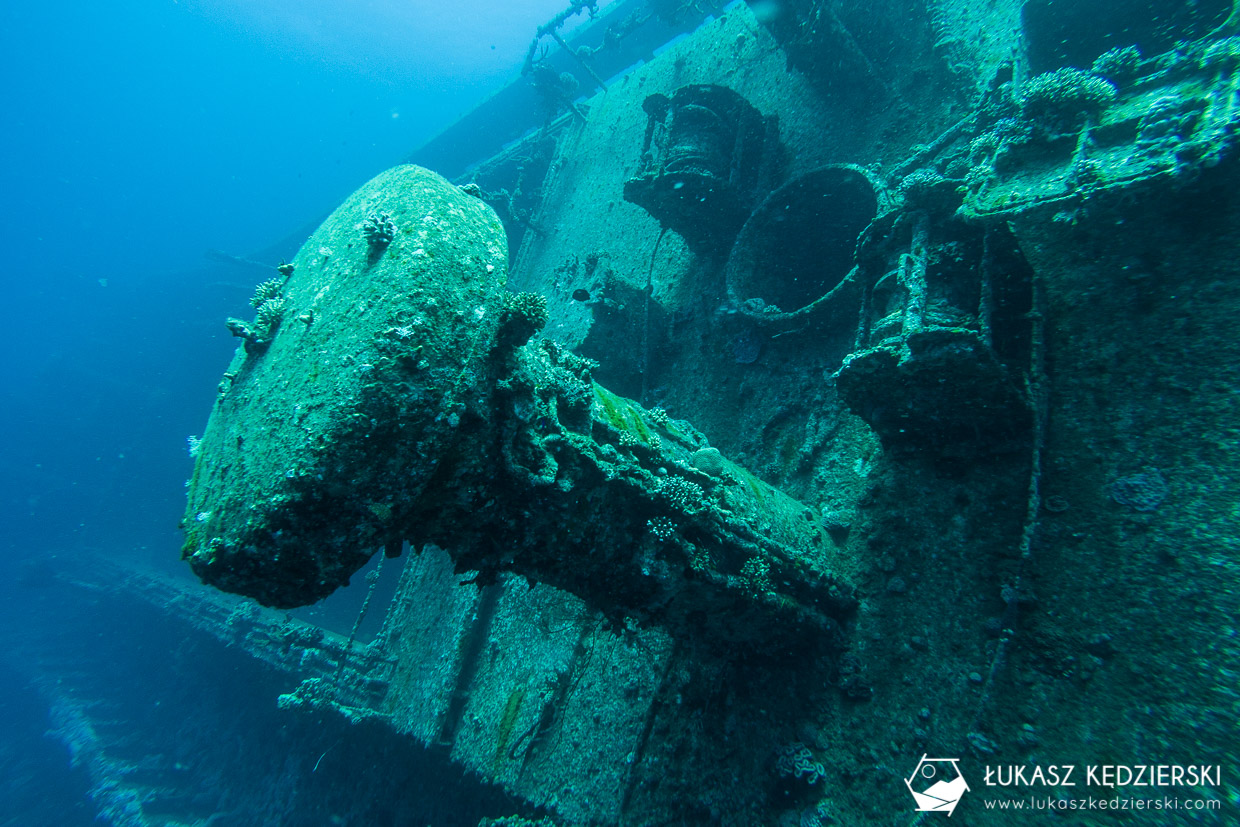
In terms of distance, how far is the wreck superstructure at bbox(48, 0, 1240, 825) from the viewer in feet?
5.32

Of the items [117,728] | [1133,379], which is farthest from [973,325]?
[117,728]

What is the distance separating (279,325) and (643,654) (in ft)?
10.4

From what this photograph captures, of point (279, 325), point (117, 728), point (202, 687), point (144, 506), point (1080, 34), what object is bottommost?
point (117, 728)

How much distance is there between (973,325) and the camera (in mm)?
2551

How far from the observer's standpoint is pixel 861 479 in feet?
11.6

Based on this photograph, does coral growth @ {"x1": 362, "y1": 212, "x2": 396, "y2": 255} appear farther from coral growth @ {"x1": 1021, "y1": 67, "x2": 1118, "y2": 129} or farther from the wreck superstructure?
coral growth @ {"x1": 1021, "y1": 67, "x2": 1118, "y2": 129}

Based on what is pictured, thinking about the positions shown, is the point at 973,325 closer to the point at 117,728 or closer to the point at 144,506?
the point at 117,728
